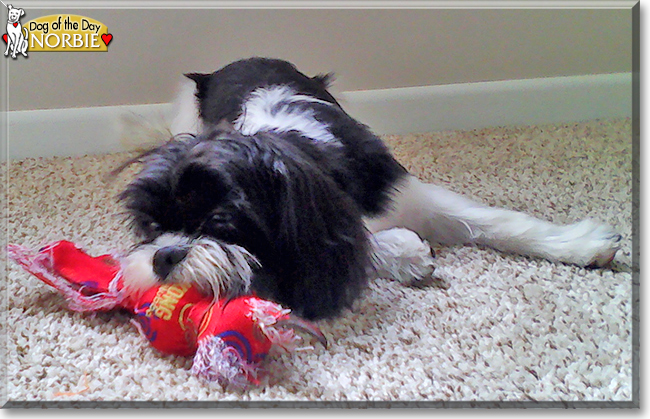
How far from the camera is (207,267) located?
96 cm

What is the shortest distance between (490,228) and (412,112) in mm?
884

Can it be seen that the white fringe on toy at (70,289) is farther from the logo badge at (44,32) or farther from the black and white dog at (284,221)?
the logo badge at (44,32)

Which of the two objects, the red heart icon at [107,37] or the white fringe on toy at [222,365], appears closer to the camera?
the white fringe on toy at [222,365]

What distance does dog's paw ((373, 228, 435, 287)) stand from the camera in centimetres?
125

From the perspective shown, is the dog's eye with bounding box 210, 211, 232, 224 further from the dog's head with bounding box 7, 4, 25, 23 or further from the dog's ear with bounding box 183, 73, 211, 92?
the dog's ear with bounding box 183, 73, 211, 92

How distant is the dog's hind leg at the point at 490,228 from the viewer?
127cm

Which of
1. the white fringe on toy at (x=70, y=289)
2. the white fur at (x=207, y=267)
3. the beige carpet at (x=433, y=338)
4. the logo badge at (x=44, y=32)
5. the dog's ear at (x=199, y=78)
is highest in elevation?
the logo badge at (x=44, y=32)

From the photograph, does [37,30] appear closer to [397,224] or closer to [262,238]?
[262,238]

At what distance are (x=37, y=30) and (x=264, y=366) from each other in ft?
2.74

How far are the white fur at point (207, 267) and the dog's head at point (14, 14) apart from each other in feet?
1.87

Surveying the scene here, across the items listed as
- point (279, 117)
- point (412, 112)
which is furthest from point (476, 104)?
point (279, 117)

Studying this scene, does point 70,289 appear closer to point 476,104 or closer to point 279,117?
point 279,117

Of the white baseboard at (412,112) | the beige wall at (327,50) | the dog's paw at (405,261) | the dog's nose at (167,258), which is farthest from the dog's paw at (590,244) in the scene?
the dog's nose at (167,258)

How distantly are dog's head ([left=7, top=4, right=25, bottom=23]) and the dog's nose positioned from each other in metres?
0.60
